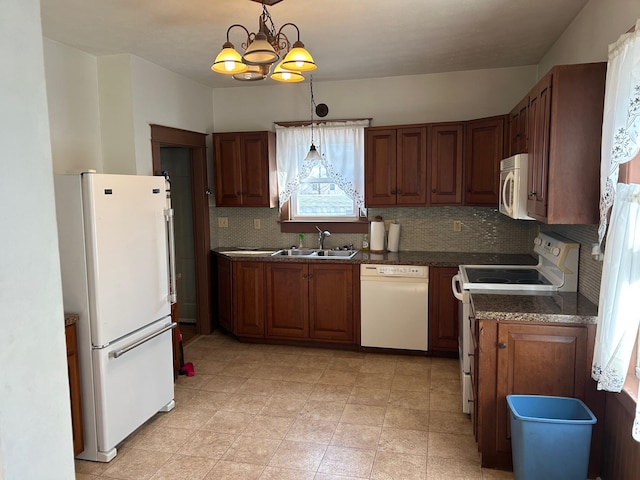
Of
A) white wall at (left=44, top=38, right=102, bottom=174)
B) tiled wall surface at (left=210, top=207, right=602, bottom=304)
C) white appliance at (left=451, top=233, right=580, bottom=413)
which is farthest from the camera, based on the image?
tiled wall surface at (left=210, top=207, right=602, bottom=304)

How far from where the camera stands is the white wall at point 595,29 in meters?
2.30

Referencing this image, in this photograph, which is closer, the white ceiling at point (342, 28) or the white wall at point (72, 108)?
the white ceiling at point (342, 28)

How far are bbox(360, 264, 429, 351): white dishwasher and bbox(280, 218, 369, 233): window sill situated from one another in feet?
2.19

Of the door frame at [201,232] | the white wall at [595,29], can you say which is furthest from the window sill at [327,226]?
Answer: the white wall at [595,29]

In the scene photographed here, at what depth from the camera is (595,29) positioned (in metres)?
2.71

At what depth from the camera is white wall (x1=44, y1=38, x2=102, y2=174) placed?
3.37m

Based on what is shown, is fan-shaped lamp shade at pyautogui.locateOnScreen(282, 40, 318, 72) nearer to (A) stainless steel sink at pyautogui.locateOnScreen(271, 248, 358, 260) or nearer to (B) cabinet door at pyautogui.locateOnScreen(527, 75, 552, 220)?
(B) cabinet door at pyautogui.locateOnScreen(527, 75, 552, 220)

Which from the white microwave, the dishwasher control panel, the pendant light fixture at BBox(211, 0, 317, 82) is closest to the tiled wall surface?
the dishwasher control panel

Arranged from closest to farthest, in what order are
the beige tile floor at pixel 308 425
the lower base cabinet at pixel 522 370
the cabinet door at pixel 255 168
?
the lower base cabinet at pixel 522 370, the beige tile floor at pixel 308 425, the cabinet door at pixel 255 168

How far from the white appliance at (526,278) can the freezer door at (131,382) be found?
6.69ft

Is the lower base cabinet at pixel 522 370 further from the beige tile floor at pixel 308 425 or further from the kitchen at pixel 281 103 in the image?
the kitchen at pixel 281 103

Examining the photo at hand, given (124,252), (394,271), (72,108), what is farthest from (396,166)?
(72,108)

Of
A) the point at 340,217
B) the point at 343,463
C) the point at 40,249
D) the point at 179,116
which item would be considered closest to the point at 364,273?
the point at 340,217

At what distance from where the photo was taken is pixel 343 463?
8.95ft
